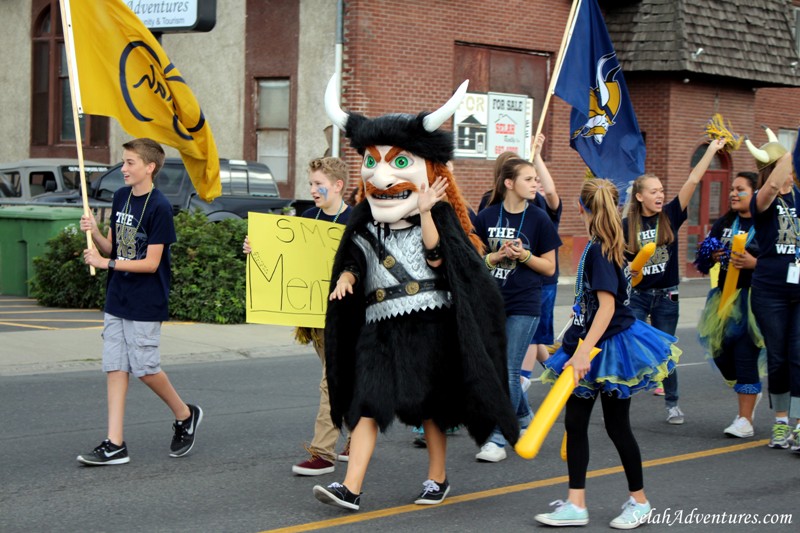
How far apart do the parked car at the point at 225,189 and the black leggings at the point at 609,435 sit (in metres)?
12.9

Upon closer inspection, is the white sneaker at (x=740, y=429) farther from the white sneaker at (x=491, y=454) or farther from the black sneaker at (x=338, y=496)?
the black sneaker at (x=338, y=496)

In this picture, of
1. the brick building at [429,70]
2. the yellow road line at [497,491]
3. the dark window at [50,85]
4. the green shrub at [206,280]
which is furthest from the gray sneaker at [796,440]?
the dark window at [50,85]

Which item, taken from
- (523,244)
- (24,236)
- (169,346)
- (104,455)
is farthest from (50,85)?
(523,244)

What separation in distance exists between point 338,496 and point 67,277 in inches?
402

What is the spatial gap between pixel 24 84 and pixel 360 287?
20954 millimetres

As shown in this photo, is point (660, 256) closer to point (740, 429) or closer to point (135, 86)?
point (740, 429)

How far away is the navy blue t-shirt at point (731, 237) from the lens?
8.05m

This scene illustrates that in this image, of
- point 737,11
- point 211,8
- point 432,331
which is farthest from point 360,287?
point 737,11

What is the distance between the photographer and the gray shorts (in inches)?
262

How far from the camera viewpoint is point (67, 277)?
1491cm

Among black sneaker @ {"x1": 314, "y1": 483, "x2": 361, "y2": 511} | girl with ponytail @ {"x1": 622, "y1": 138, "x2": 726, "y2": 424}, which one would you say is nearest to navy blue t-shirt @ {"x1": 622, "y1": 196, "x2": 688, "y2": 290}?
girl with ponytail @ {"x1": 622, "y1": 138, "x2": 726, "y2": 424}

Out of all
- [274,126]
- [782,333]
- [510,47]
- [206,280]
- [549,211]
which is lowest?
[206,280]

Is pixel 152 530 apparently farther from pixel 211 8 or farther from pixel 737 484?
pixel 211 8

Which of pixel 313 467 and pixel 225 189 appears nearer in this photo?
pixel 313 467
